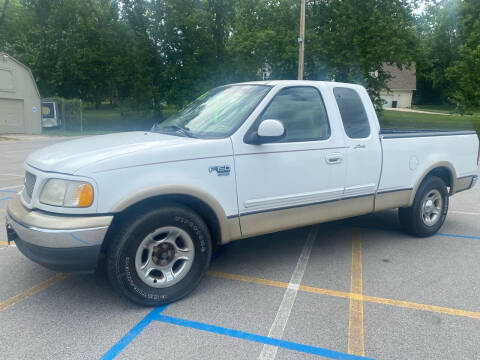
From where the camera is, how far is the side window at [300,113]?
401 cm

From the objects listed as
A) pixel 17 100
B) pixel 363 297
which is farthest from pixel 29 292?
pixel 17 100

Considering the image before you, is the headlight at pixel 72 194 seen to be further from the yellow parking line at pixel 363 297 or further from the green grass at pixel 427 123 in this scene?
the green grass at pixel 427 123

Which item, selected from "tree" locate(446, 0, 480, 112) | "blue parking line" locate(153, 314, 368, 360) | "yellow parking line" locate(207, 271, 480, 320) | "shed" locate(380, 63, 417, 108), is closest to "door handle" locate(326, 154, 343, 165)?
"yellow parking line" locate(207, 271, 480, 320)

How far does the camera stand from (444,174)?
18.5 ft

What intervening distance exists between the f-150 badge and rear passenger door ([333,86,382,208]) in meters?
1.50

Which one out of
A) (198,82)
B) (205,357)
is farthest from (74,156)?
(198,82)

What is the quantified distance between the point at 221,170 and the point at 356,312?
168cm

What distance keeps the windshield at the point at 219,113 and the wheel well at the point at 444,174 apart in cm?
292

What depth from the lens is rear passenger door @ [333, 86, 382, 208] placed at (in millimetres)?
4410

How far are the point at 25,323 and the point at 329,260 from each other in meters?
3.08

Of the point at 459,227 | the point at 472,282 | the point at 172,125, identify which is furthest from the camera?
the point at 459,227

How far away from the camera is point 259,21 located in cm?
3019

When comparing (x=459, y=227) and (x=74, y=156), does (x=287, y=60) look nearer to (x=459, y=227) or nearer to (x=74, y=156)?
(x=459, y=227)

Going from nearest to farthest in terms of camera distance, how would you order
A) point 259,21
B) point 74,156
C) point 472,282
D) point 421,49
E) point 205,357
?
point 205,357
point 74,156
point 472,282
point 421,49
point 259,21
